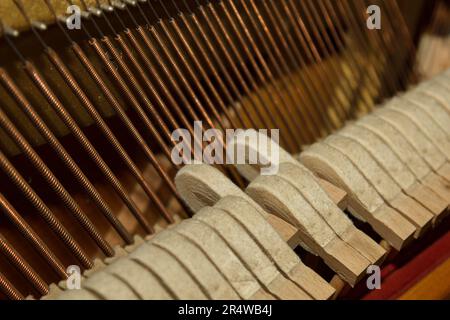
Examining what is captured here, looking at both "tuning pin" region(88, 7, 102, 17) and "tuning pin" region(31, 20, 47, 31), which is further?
"tuning pin" region(88, 7, 102, 17)

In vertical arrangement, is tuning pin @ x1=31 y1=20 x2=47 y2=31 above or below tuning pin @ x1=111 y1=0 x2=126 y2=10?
above

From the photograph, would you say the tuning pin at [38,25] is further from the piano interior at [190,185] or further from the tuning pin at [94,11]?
the tuning pin at [94,11]

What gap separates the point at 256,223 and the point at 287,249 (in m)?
0.11

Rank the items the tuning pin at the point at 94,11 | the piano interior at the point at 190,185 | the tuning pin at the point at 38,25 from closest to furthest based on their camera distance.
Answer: the piano interior at the point at 190,185, the tuning pin at the point at 38,25, the tuning pin at the point at 94,11

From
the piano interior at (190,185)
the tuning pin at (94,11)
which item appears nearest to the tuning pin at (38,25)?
the piano interior at (190,185)

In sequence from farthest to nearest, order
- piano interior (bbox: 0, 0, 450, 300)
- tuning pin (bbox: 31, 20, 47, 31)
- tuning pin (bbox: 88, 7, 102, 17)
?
tuning pin (bbox: 88, 7, 102, 17) → tuning pin (bbox: 31, 20, 47, 31) → piano interior (bbox: 0, 0, 450, 300)

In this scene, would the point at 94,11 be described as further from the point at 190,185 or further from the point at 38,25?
the point at 190,185

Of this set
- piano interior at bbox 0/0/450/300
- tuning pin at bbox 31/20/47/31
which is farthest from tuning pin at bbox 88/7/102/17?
tuning pin at bbox 31/20/47/31

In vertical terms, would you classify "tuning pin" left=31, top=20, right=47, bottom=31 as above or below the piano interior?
above

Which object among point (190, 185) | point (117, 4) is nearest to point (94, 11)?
point (117, 4)

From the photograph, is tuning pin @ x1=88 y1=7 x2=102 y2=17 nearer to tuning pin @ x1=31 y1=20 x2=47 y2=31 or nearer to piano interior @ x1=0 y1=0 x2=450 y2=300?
piano interior @ x1=0 y1=0 x2=450 y2=300

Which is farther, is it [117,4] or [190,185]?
[117,4]

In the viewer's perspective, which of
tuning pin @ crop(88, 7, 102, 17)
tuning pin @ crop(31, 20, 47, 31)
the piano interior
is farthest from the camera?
tuning pin @ crop(88, 7, 102, 17)

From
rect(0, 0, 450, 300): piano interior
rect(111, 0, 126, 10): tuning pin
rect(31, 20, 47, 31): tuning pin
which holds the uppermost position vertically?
rect(31, 20, 47, 31): tuning pin
